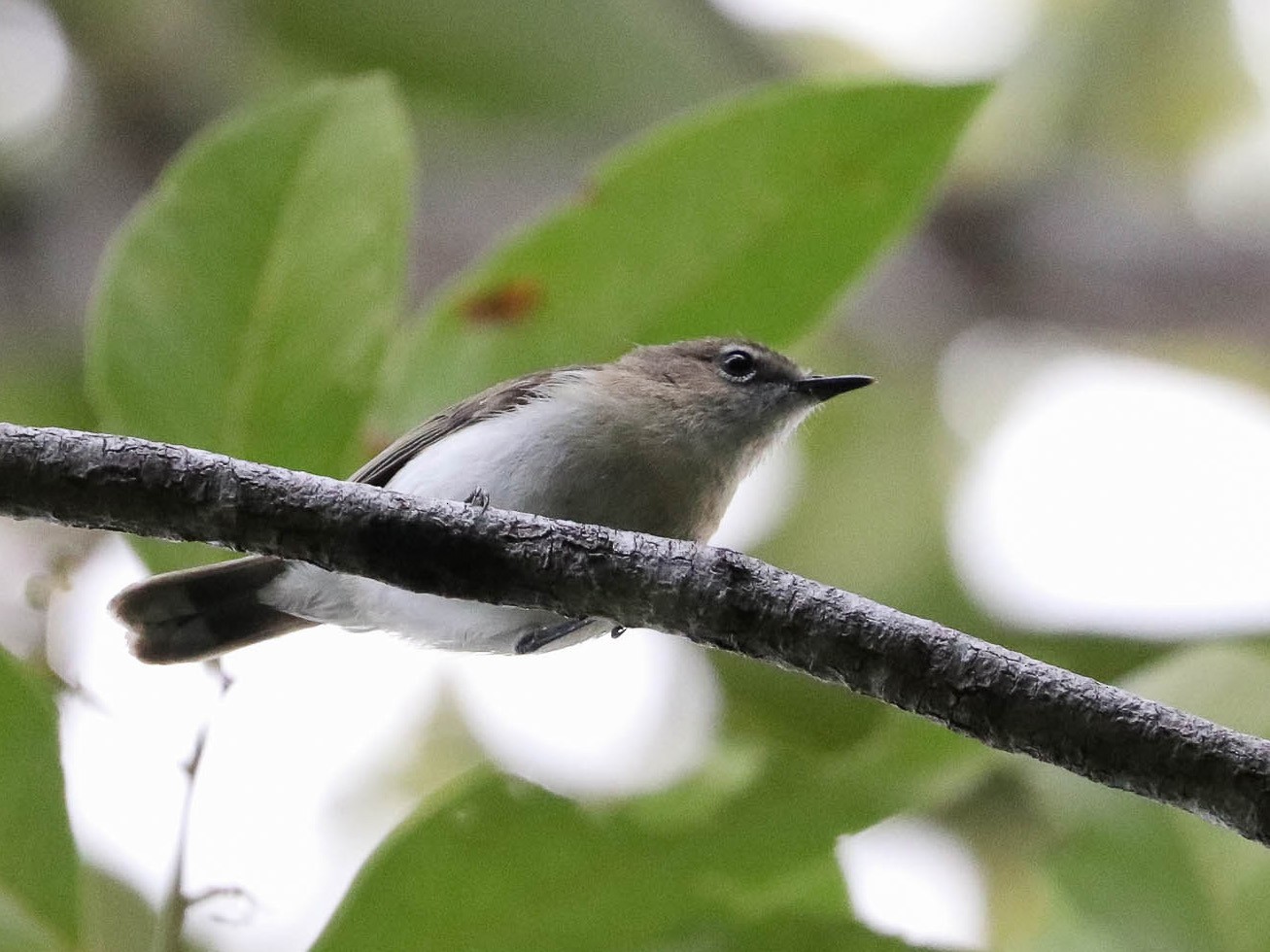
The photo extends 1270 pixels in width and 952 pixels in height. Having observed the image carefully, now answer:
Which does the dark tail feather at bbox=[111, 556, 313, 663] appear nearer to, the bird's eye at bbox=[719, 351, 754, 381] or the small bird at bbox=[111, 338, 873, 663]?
A: the small bird at bbox=[111, 338, 873, 663]

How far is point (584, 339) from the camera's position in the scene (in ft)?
10.1

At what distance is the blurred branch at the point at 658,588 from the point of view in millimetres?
1692

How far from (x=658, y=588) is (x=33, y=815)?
1098 millimetres

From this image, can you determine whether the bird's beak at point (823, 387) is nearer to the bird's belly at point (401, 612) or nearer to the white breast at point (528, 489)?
the white breast at point (528, 489)

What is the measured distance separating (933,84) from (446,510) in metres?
1.43

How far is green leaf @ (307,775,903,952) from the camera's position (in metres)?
2.24

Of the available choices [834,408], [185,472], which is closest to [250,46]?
[834,408]

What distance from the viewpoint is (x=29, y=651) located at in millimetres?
3197

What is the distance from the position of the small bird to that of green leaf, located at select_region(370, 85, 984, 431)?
0.15 m

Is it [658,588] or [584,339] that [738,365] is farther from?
[658,588]

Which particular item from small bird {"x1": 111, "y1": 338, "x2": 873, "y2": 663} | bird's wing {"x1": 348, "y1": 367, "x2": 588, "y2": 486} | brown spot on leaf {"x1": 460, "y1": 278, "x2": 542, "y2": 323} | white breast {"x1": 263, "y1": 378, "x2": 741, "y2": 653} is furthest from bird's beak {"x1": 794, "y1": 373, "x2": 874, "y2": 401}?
brown spot on leaf {"x1": 460, "y1": 278, "x2": 542, "y2": 323}

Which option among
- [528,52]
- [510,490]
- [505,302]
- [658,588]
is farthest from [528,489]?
[528,52]

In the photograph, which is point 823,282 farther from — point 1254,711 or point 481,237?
point 481,237

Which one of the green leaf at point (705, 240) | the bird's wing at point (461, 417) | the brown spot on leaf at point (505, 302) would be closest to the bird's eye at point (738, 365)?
the bird's wing at point (461, 417)
